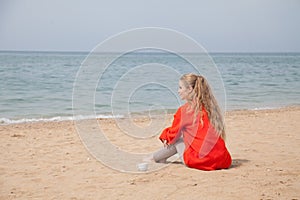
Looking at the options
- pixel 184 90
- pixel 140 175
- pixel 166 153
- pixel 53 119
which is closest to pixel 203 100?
pixel 184 90

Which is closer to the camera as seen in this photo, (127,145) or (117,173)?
(117,173)

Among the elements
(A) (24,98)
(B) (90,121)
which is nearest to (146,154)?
(B) (90,121)

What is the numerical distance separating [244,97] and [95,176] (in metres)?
13.3

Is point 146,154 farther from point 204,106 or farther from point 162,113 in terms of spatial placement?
point 162,113

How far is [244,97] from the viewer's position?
17.7 metres

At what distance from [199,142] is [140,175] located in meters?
0.86

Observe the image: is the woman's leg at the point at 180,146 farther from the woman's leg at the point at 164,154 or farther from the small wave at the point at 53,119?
the small wave at the point at 53,119

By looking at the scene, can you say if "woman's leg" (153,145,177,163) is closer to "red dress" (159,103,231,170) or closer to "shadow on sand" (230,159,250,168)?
"red dress" (159,103,231,170)

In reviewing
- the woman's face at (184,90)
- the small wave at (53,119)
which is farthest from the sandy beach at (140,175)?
the small wave at (53,119)

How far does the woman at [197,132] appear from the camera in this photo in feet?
17.7

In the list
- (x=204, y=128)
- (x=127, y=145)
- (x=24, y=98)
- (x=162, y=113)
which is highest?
(x=204, y=128)

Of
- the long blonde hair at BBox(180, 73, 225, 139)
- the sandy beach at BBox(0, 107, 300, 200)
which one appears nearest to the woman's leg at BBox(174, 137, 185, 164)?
the sandy beach at BBox(0, 107, 300, 200)

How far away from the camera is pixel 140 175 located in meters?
5.26

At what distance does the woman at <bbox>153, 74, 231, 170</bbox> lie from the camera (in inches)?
213
